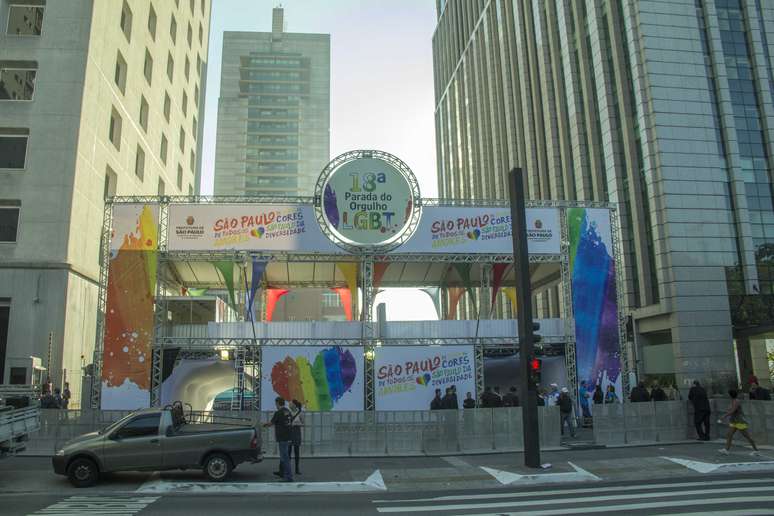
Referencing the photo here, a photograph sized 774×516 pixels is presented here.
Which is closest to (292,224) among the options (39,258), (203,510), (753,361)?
(39,258)

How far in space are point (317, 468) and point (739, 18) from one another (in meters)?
46.0

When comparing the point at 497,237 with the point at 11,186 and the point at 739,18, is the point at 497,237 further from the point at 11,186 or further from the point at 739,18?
the point at 739,18

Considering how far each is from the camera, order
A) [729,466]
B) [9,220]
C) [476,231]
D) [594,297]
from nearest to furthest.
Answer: [729,466], [476,231], [594,297], [9,220]

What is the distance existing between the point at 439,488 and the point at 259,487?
12.3 ft

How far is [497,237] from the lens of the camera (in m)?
28.5

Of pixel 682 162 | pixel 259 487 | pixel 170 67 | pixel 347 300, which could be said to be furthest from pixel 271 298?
pixel 682 162

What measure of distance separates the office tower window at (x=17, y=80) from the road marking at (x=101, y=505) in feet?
82.4

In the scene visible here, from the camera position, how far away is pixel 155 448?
13.6 metres

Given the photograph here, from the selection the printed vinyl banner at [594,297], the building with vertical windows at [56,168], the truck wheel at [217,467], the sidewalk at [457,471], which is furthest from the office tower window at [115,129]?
the truck wheel at [217,467]

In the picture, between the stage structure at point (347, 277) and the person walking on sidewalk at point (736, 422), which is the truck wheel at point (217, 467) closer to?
the person walking on sidewalk at point (736, 422)

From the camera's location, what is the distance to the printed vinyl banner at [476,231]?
28.0 meters

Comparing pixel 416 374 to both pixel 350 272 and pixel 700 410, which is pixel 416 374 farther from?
pixel 700 410

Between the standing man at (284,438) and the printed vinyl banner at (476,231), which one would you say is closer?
the standing man at (284,438)

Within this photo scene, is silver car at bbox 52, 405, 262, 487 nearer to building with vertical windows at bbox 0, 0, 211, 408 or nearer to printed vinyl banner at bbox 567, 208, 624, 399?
building with vertical windows at bbox 0, 0, 211, 408
